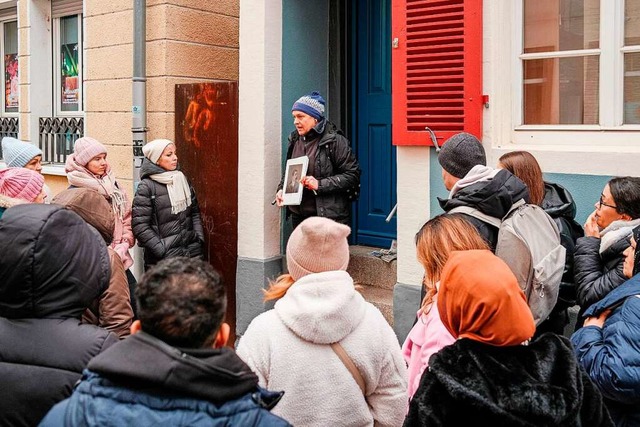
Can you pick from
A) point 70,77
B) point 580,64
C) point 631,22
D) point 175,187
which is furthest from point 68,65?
point 631,22

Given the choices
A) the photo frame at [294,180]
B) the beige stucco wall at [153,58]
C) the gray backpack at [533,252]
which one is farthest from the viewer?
the beige stucco wall at [153,58]

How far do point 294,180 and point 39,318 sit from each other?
3.88 m

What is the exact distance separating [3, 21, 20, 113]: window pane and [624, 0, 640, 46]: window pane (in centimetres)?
779

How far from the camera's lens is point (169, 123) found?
7.37m

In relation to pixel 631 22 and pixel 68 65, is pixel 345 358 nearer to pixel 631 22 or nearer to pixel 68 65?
pixel 631 22

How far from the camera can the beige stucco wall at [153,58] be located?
7324 mm

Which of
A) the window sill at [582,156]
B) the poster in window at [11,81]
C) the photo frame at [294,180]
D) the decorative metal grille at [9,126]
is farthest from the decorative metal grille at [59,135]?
the window sill at [582,156]

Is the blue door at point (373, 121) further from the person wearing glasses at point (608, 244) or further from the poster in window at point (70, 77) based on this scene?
the poster in window at point (70, 77)

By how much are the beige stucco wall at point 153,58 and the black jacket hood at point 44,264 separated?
5061 millimetres

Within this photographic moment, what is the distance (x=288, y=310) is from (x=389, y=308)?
3.72 m

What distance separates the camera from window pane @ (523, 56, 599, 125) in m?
5.15

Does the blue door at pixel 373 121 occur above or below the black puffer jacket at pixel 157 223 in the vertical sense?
above

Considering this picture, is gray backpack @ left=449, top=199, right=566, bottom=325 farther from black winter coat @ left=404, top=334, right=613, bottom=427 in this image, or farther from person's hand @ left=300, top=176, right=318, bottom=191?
person's hand @ left=300, top=176, right=318, bottom=191

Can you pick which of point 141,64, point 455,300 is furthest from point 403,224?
point 455,300
